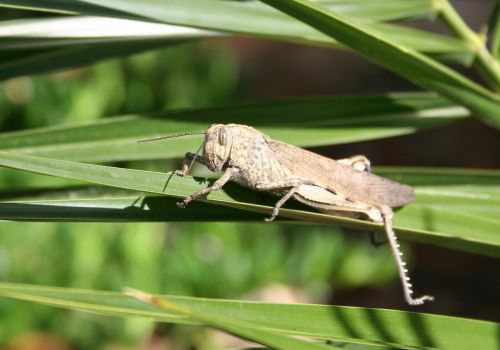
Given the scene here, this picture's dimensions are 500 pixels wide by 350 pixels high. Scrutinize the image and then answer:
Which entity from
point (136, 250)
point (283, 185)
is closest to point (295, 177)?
point (283, 185)

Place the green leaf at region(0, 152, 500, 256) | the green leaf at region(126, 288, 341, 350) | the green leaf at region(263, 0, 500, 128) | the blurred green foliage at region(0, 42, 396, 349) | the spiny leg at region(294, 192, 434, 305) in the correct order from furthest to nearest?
the blurred green foliage at region(0, 42, 396, 349), the spiny leg at region(294, 192, 434, 305), the green leaf at region(263, 0, 500, 128), the green leaf at region(0, 152, 500, 256), the green leaf at region(126, 288, 341, 350)

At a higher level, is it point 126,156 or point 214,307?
point 126,156

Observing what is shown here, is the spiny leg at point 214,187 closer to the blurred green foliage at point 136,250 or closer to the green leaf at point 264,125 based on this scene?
the green leaf at point 264,125

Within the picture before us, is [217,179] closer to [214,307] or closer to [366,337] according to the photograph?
[214,307]

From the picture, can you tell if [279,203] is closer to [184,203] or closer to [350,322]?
[184,203]

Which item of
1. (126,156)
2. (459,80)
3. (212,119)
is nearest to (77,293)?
(126,156)

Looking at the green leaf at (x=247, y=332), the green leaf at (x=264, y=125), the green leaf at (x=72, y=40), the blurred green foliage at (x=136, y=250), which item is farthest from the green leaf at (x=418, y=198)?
the blurred green foliage at (x=136, y=250)

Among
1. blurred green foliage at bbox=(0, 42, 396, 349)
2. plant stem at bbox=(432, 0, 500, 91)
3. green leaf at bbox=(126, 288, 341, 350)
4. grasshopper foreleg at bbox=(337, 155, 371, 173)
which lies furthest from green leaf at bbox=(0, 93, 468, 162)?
blurred green foliage at bbox=(0, 42, 396, 349)

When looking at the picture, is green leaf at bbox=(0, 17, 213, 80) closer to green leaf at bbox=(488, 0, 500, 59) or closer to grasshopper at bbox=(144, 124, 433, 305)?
grasshopper at bbox=(144, 124, 433, 305)
